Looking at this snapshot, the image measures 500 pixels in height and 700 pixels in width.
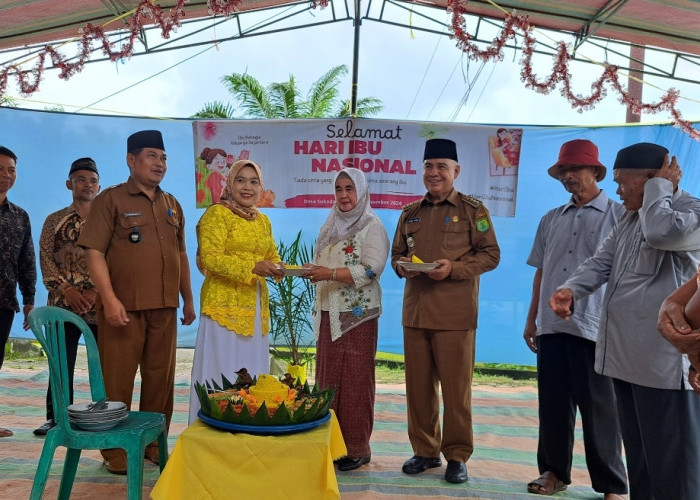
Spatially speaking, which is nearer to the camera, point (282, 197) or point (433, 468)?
point (433, 468)

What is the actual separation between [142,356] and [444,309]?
64.1 inches

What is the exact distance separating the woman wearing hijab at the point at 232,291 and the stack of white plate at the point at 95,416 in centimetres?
72

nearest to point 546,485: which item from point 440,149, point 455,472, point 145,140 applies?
point 455,472

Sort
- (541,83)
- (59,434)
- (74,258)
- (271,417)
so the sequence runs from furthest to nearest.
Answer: (541,83) < (74,258) < (59,434) < (271,417)

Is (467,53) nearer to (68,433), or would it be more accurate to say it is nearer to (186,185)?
(186,185)

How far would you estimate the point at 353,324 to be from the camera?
3.61 metres

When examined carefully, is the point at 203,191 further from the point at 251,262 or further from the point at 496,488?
the point at 496,488

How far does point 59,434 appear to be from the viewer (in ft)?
8.34

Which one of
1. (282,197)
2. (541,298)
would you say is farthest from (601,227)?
(282,197)

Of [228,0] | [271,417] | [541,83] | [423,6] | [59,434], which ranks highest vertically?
[423,6]

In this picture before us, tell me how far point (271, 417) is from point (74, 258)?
2.62 m

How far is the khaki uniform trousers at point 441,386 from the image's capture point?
3.54 meters

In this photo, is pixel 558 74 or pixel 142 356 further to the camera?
pixel 558 74

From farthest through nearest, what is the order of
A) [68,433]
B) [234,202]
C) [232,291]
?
[234,202]
[232,291]
[68,433]
